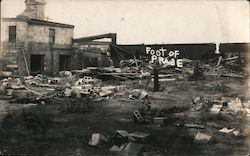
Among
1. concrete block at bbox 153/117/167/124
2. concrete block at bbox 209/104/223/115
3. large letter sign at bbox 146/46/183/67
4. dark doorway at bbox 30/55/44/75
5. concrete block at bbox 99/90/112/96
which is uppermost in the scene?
large letter sign at bbox 146/46/183/67

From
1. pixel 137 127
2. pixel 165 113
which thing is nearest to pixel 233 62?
pixel 165 113

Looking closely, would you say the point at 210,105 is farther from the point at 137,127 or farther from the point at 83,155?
the point at 83,155

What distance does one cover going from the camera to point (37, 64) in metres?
20.6

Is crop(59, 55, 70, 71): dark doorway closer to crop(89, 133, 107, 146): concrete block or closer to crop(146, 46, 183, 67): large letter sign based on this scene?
crop(146, 46, 183, 67): large letter sign

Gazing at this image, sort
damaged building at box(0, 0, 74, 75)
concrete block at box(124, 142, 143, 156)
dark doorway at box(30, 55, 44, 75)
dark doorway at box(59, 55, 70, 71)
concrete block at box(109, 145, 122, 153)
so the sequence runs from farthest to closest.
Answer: dark doorway at box(59, 55, 70, 71), dark doorway at box(30, 55, 44, 75), damaged building at box(0, 0, 74, 75), concrete block at box(109, 145, 122, 153), concrete block at box(124, 142, 143, 156)

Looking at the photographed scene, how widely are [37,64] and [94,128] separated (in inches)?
564

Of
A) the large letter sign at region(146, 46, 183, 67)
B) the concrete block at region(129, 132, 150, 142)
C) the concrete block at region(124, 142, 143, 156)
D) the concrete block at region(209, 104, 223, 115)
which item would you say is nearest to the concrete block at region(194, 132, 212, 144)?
A: the concrete block at region(129, 132, 150, 142)

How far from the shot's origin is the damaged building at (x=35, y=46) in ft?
59.4

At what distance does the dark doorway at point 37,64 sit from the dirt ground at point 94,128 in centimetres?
1104

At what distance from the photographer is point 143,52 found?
21.8m

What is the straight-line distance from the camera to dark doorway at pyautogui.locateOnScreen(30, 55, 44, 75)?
20156 mm

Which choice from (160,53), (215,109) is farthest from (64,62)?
(215,109)

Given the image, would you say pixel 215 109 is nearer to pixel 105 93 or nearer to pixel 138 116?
pixel 138 116

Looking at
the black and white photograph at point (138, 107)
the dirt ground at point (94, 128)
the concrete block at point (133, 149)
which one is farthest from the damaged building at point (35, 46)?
the concrete block at point (133, 149)
